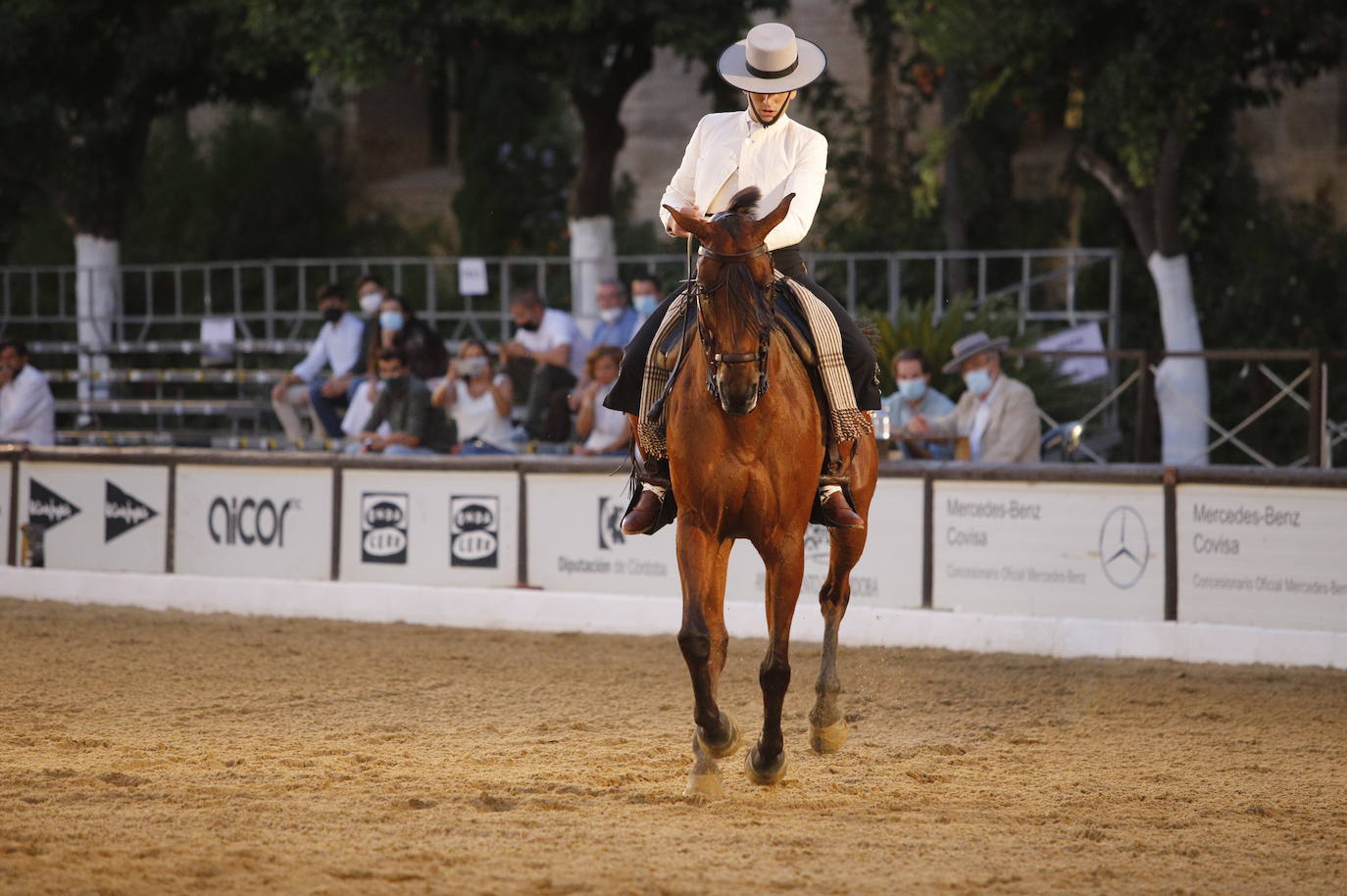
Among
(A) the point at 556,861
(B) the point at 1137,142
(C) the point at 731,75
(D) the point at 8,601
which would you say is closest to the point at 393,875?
(A) the point at 556,861

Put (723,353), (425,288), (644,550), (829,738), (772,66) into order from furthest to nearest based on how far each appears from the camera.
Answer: (425,288) → (644,550) → (829,738) → (772,66) → (723,353)

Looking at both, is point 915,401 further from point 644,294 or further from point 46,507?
point 46,507

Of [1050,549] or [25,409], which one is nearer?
[1050,549]

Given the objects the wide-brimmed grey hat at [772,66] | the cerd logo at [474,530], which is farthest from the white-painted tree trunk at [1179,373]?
the wide-brimmed grey hat at [772,66]

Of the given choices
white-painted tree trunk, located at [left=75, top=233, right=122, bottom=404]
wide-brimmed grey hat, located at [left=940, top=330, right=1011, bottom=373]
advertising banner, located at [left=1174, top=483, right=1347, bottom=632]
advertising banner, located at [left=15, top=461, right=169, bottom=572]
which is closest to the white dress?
advertising banner, located at [left=15, top=461, right=169, bottom=572]

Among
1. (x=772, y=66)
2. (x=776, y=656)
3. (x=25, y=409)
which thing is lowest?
(x=776, y=656)

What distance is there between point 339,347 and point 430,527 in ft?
15.6

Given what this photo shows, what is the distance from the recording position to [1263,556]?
1093cm

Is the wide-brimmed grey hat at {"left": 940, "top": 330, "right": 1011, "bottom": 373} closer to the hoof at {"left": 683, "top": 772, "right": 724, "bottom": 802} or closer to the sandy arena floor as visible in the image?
the sandy arena floor

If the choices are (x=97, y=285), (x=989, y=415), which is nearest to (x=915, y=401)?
(x=989, y=415)

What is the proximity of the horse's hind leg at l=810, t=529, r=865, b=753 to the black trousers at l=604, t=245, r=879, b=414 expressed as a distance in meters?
0.91

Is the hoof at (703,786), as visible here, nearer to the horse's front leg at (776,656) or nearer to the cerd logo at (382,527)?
the horse's front leg at (776,656)

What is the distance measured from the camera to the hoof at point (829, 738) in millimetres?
8172

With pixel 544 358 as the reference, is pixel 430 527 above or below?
below
